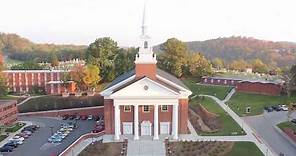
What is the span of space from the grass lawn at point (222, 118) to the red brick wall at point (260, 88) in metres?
8.51

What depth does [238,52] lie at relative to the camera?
147250mm

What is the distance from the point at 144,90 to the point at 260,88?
34.9m

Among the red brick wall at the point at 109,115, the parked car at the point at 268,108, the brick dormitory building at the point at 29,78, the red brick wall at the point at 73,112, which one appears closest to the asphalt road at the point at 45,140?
the red brick wall at the point at 73,112

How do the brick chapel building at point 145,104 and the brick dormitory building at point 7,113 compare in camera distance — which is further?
the brick dormitory building at point 7,113

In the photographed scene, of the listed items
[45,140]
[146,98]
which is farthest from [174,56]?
[146,98]

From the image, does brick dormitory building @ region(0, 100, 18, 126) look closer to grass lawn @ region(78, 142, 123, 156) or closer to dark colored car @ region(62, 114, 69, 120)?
dark colored car @ region(62, 114, 69, 120)

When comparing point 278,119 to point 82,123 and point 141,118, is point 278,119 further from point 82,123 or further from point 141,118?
point 82,123

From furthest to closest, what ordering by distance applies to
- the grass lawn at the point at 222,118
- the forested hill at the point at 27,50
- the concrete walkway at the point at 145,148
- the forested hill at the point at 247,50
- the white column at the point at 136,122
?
1. the forested hill at the point at 27,50
2. the forested hill at the point at 247,50
3. the grass lawn at the point at 222,118
4. the white column at the point at 136,122
5. the concrete walkway at the point at 145,148

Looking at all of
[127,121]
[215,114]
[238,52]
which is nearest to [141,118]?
[127,121]

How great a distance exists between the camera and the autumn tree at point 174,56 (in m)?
89.1

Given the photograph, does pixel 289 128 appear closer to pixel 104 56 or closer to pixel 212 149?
pixel 212 149

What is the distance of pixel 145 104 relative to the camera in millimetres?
47438

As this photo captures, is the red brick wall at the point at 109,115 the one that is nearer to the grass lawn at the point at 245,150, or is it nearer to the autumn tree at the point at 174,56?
the grass lawn at the point at 245,150

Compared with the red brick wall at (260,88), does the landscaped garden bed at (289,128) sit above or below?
below
